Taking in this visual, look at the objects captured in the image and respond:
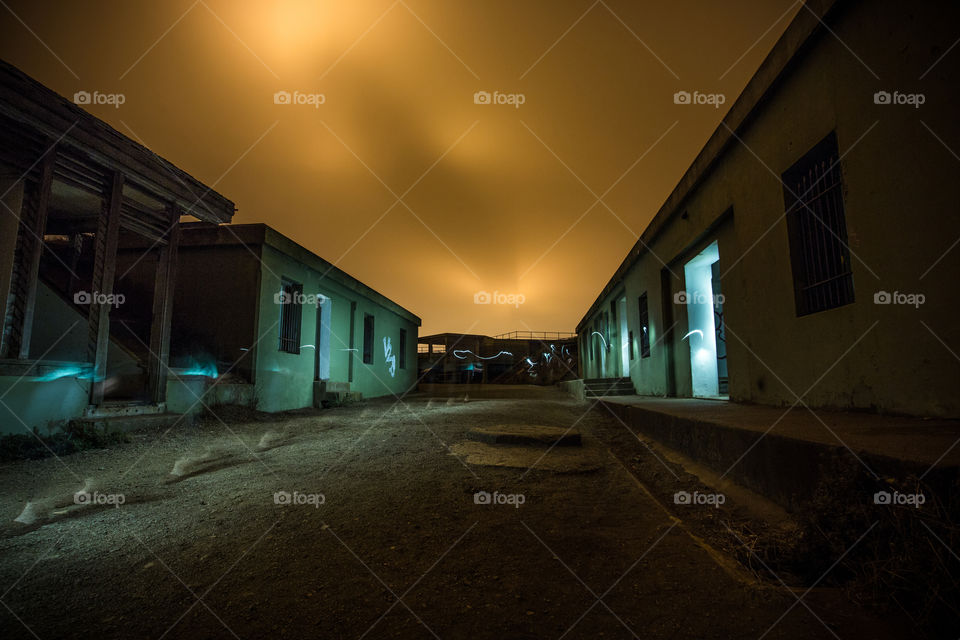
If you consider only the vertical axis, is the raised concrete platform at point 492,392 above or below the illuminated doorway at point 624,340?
below

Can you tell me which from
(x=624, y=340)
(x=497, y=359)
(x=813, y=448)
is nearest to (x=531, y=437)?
(x=813, y=448)

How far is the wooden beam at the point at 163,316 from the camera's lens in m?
7.22

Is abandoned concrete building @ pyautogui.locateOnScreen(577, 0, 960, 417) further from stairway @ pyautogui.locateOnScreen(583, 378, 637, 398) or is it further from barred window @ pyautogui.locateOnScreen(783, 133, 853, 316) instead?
stairway @ pyautogui.locateOnScreen(583, 378, 637, 398)

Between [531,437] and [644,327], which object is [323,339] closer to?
[644,327]

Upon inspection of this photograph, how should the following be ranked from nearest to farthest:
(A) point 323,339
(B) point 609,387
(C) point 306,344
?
(C) point 306,344, (A) point 323,339, (B) point 609,387

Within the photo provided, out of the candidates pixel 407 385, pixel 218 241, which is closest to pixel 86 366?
pixel 218 241

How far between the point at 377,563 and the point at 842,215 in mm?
5027

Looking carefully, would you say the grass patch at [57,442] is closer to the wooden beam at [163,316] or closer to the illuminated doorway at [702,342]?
the wooden beam at [163,316]

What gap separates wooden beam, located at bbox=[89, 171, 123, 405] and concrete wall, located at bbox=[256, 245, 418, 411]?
130 inches

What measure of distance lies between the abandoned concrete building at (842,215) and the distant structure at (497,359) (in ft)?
86.1

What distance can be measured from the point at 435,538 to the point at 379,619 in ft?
2.49

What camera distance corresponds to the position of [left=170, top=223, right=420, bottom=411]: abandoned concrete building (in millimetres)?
9430

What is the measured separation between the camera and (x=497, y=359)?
34750 millimetres

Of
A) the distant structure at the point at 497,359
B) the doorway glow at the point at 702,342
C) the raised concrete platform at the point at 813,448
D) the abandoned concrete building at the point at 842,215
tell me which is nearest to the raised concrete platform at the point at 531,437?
the raised concrete platform at the point at 813,448
